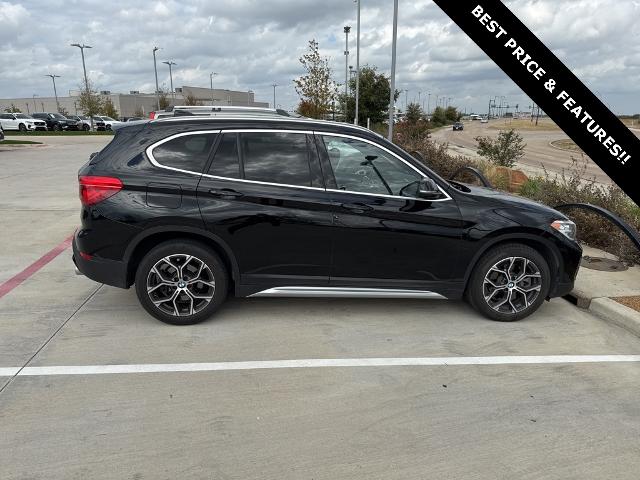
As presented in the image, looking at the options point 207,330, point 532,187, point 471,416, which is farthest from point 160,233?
point 532,187

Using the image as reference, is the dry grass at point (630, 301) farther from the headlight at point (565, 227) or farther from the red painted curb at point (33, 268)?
the red painted curb at point (33, 268)

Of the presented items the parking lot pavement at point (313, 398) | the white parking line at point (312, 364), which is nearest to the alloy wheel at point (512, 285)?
the parking lot pavement at point (313, 398)

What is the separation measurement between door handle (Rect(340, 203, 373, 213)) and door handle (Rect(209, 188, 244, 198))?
90cm

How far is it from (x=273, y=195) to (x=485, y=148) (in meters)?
11.4

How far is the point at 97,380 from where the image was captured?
3.41 m

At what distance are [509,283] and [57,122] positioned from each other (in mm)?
53699

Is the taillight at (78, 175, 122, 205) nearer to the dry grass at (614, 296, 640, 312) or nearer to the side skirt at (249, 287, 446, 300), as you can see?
the side skirt at (249, 287, 446, 300)

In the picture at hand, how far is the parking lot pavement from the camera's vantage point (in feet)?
Answer: 8.74

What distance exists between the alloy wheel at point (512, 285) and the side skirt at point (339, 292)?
0.49 m

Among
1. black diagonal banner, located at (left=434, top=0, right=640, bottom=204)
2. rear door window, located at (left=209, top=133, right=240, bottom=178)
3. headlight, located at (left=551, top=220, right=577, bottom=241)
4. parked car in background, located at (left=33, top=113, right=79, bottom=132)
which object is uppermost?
black diagonal banner, located at (left=434, top=0, right=640, bottom=204)

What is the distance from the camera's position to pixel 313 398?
327 cm

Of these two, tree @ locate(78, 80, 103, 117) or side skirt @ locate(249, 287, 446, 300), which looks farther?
tree @ locate(78, 80, 103, 117)

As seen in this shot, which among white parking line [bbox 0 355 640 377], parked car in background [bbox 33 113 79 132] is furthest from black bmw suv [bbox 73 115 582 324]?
parked car in background [bbox 33 113 79 132]

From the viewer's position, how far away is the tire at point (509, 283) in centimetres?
443
